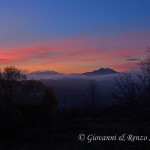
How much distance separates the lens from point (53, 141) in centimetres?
2219

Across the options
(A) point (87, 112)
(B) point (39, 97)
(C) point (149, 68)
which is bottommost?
(A) point (87, 112)

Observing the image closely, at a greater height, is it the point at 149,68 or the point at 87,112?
the point at 149,68

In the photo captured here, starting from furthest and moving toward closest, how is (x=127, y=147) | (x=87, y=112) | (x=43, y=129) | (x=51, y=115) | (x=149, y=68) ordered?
(x=87, y=112)
(x=51, y=115)
(x=43, y=129)
(x=127, y=147)
(x=149, y=68)

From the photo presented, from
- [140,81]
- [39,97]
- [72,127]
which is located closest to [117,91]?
[140,81]

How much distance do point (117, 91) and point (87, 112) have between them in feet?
140

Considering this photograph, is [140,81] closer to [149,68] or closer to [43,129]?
[149,68]

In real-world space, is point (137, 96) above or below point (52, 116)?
above

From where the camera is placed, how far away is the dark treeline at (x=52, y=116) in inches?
354

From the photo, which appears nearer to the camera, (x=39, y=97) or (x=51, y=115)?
(x=51, y=115)

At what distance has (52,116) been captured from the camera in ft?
116

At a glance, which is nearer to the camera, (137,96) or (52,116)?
(137,96)

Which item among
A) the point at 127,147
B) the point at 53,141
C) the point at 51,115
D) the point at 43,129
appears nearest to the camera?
the point at 127,147

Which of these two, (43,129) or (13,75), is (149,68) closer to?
(43,129)

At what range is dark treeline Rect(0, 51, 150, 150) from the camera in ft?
29.5
